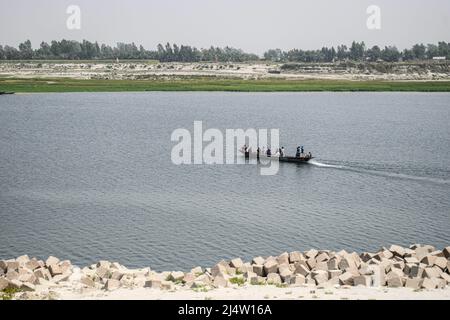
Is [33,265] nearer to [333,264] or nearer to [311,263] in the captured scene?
[311,263]

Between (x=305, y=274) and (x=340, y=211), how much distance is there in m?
16.3

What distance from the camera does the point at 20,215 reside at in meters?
40.4

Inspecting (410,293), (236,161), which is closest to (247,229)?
(410,293)

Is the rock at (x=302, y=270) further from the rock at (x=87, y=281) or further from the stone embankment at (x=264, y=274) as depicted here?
the rock at (x=87, y=281)

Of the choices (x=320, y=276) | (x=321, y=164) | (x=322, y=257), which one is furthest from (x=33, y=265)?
(x=321, y=164)

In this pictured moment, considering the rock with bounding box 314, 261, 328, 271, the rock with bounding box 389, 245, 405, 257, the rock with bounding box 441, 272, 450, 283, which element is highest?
the rock with bounding box 314, 261, 328, 271

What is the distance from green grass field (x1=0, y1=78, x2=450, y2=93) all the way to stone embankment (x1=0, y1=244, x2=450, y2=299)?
4570 inches

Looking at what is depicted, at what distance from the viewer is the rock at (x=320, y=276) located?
24603 millimetres

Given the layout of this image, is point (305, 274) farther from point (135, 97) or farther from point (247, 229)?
point (135, 97)

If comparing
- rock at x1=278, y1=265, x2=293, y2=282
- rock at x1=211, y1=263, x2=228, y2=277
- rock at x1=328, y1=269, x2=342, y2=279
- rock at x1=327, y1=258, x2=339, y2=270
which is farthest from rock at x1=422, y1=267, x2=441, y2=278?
rock at x1=211, y1=263, x2=228, y2=277

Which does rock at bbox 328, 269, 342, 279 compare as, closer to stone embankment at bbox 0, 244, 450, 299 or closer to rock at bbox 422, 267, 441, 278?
stone embankment at bbox 0, 244, 450, 299

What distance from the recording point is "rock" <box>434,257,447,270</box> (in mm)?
26672

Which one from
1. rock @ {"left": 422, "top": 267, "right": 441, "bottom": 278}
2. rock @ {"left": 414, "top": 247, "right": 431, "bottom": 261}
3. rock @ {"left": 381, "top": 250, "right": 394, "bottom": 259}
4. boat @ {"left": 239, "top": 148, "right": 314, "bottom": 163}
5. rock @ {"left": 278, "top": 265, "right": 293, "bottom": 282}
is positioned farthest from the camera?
boat @ {"left": 239, "top": 148, "right": 314, "bottom": 163}

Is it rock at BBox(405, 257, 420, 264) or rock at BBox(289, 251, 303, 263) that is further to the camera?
rock at BBox(289, 251, 303, 263)
